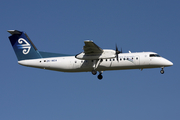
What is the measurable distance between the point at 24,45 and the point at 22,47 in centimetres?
30

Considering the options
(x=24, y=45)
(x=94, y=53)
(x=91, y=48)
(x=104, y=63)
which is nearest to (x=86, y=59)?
(x=94, y=53)

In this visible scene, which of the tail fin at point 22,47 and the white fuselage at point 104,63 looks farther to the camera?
the tail fin at point 22,47

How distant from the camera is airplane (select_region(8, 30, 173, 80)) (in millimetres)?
25469

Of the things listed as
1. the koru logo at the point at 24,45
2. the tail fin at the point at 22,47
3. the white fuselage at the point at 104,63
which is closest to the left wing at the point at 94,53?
the white fuselage at the point at 104,63

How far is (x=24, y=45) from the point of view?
90.0 ft

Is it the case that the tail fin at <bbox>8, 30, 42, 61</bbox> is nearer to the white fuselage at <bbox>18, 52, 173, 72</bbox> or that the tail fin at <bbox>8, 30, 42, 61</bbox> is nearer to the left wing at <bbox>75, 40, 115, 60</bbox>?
the white fuselage at <bbox>18, 52, 173, 72</bbox>

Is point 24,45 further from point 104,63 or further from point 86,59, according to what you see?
point 104,63

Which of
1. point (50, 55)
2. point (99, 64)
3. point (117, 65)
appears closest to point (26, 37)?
point (50, 55)

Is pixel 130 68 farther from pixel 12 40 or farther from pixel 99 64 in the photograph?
pixel 12 40

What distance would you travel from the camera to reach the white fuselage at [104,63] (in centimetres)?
2564

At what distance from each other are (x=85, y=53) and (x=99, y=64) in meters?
1.76

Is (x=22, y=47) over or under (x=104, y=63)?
over

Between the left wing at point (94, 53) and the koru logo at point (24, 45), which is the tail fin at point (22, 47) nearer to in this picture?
the koru logo at point (24, 45)

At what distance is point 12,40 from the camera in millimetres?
27188
